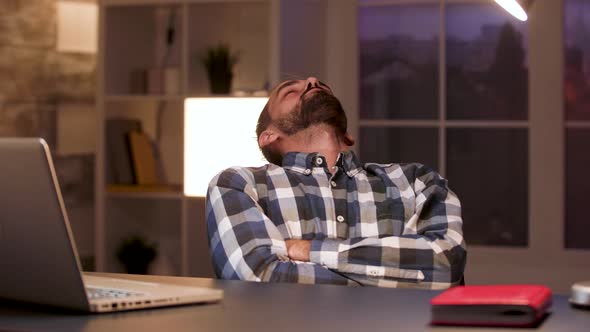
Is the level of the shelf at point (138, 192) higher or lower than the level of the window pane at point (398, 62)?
lower

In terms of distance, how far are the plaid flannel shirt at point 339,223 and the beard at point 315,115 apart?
0.12 m

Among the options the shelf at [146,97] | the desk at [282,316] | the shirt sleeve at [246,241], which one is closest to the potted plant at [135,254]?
the shelf at [146,97]

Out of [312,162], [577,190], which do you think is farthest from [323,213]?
[577,190]

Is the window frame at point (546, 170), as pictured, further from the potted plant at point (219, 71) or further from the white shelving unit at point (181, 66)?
the potted plant at point (219, 71)

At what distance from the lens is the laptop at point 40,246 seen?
4.32 feet

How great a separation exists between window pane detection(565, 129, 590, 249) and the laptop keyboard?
→ 322cm

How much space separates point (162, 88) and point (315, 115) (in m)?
2.12

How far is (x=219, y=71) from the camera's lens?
468cm

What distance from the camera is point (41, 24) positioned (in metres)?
5.09

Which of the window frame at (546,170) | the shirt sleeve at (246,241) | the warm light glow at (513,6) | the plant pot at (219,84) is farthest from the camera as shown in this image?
the plant pot at (219,84)

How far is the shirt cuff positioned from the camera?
2.40 metres

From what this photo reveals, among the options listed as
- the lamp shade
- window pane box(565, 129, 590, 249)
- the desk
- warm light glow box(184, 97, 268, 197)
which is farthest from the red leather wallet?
window pane box(565, 129, 590, 249)

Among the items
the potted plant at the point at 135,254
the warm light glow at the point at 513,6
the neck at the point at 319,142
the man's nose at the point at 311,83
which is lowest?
the potted plant at the point at 135,254

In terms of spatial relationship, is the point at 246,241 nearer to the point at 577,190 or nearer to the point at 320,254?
the point at 320,254
